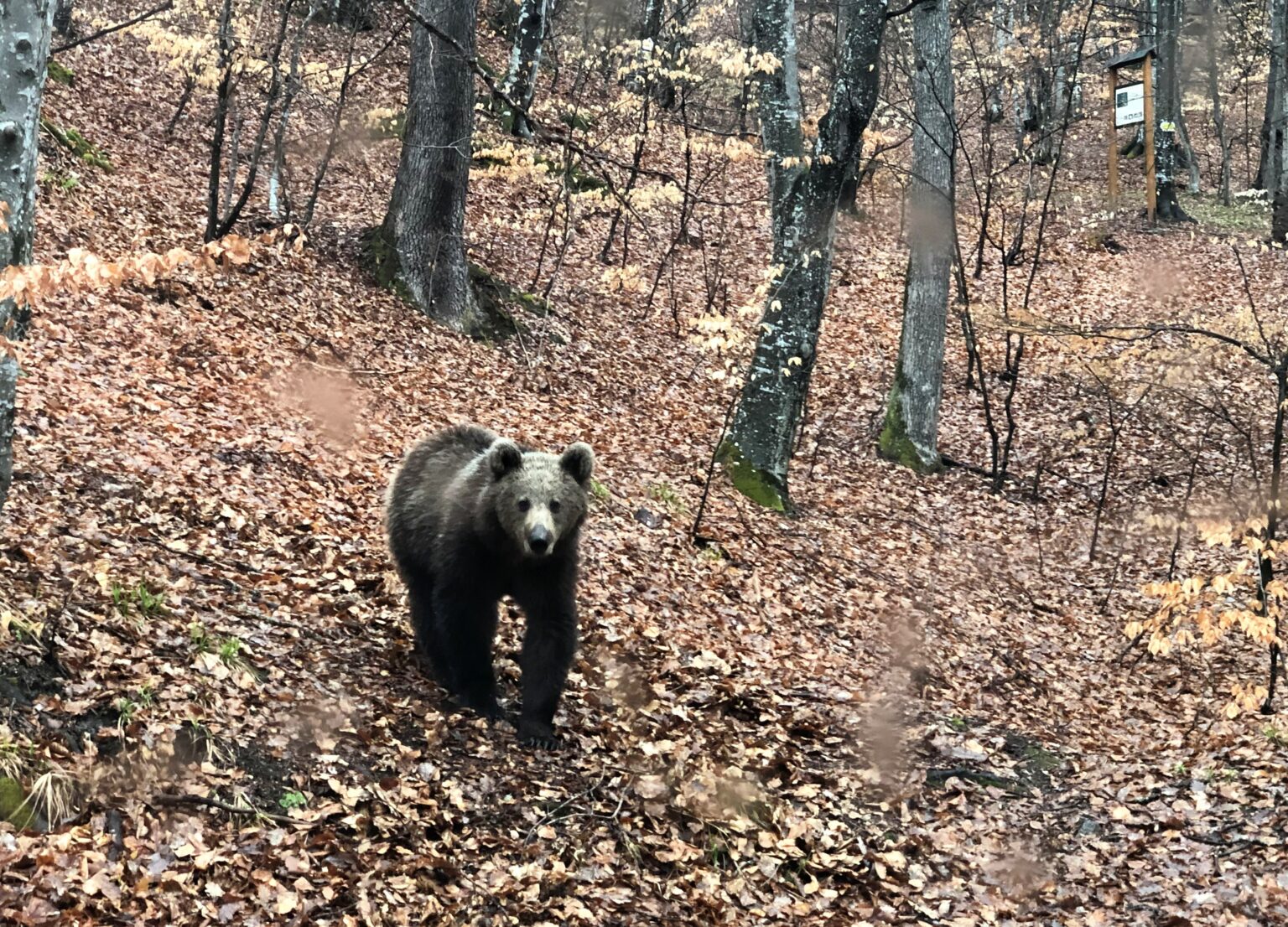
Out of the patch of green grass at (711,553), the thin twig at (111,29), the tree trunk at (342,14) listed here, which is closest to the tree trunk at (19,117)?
the thin twig at (111,29)

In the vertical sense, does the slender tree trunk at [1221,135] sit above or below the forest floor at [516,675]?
above

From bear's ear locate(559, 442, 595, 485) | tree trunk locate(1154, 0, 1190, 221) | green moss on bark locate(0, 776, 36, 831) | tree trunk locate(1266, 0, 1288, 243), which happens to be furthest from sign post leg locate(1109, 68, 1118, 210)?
green moss on bark locate(0, 776, 36, 831)

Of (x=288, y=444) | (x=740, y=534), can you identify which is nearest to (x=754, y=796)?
(x=740, y=534)

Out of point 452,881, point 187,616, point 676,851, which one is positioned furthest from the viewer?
point 187,616

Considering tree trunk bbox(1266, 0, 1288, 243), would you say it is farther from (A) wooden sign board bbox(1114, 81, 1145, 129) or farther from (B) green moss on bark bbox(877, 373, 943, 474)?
(B) green moss on bark bbox(877, 373, 943, 474)

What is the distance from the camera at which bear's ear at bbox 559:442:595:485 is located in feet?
23.4

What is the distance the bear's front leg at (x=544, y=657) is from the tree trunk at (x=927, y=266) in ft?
35.7

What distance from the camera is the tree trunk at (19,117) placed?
16.6ft

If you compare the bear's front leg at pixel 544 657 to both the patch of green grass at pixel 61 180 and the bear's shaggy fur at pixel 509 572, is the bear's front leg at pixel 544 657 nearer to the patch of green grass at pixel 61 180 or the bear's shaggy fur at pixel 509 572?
the bear's shaggy fur at pixel 509 572

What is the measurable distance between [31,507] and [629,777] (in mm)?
4622

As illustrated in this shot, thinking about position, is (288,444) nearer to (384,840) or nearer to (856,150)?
(384,840)

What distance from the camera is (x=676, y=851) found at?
638cm

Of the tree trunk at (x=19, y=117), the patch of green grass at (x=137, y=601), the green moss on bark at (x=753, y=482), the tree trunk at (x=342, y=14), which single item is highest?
the tree trunk at (x=342, y=14)

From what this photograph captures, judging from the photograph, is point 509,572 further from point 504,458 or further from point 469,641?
point 504,458
